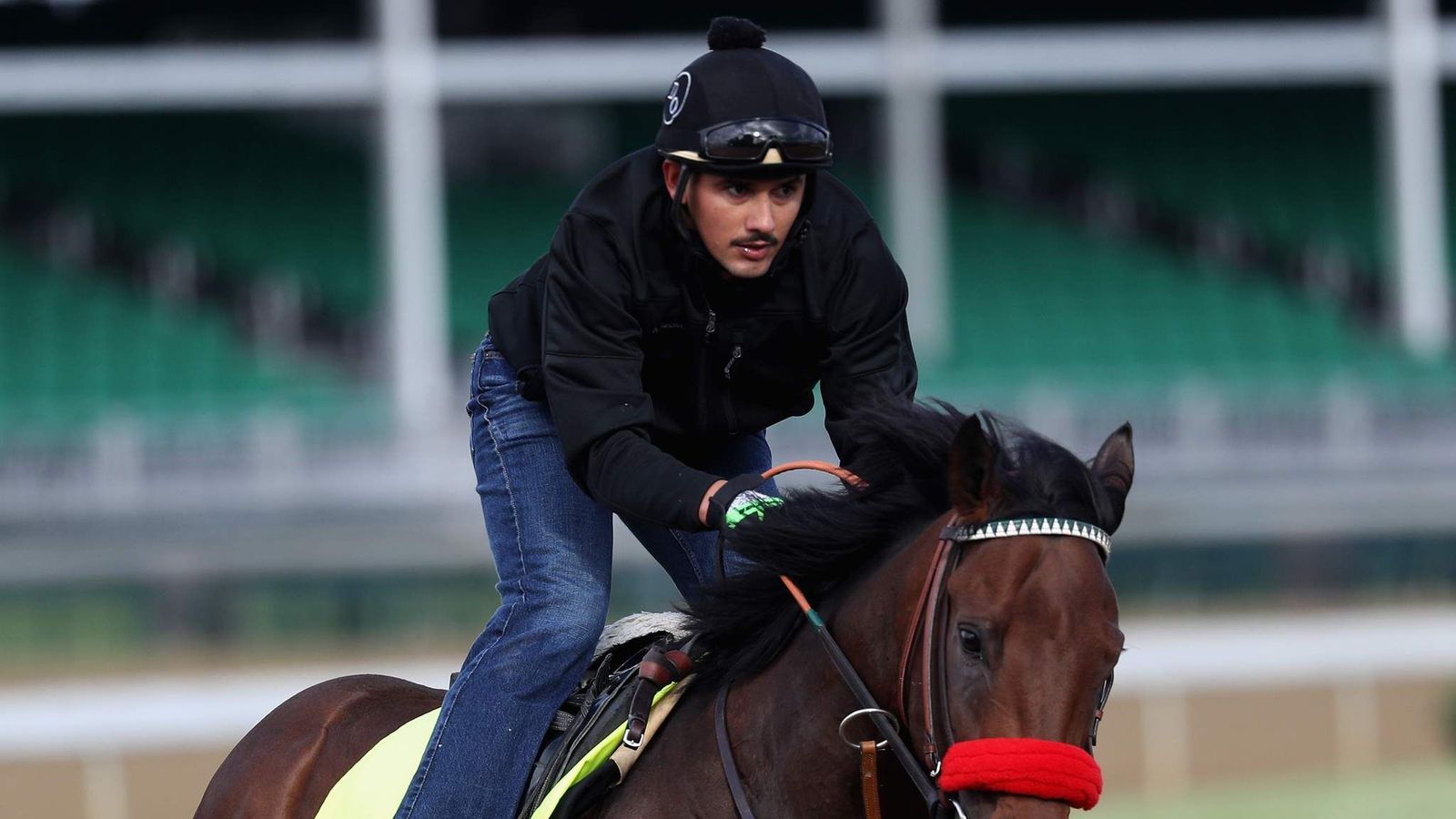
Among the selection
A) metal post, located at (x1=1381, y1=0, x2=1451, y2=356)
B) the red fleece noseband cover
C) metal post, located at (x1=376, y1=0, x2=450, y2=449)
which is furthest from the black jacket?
metal post, located at (x1=1381, y1=0, x2=1451, y2=356)

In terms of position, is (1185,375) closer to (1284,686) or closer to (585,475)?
(1284,686)

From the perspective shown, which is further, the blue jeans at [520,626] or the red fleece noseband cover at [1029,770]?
the blue jeans at [520,626]

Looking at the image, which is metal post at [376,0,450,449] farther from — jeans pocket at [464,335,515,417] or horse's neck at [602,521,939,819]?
horse's neck at [602,521,939,819]

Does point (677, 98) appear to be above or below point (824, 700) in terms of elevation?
above

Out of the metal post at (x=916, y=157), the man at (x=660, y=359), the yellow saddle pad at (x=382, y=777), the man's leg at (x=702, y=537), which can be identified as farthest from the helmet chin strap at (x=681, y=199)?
the metal post at (x=916, y=157)

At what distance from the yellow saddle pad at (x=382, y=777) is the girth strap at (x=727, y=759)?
0.59 meters

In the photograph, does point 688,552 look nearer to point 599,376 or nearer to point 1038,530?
point 599,376

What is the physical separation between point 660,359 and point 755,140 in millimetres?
450

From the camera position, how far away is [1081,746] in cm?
232

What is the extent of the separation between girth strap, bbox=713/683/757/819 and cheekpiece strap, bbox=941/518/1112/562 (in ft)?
1.80

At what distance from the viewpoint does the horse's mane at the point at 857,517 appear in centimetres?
253

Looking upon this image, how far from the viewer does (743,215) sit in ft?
9.36

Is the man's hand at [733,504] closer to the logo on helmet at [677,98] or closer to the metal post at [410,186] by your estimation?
the logo on helmet at [677,98]

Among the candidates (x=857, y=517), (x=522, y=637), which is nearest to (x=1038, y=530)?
(x=857, y=517)
